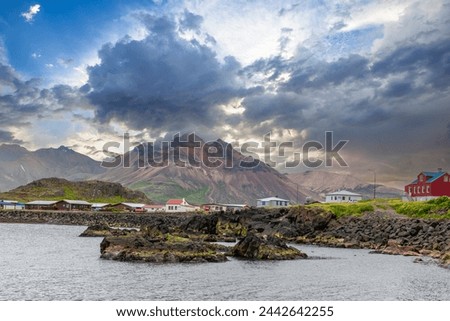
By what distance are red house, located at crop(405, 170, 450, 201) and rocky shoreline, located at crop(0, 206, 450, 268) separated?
2183 cm

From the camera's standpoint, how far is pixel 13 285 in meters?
43.2

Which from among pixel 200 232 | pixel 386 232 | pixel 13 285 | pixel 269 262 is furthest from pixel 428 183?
pixel 13 285

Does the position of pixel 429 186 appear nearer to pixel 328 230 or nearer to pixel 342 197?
pixel 328 230

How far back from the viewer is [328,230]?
103562 mm

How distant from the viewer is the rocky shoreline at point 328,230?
256ft

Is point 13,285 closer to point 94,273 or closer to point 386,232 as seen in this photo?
point 94,273

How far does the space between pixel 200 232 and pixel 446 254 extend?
56896 mm

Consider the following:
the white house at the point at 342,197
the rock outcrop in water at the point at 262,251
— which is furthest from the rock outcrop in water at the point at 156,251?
the white house at the point at 342,197

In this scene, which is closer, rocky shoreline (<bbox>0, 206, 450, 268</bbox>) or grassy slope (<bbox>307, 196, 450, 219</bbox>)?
rocky shoreline (<bbox>0, 206, 450, 268</bbox>)

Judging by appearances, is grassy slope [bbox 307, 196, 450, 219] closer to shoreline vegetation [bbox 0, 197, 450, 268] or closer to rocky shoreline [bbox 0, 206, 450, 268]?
shoreline vegetation [bbox 0, 197, 450, 268]

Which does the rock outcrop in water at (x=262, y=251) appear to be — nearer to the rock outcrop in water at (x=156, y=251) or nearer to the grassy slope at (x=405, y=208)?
the rock outcrop in water at (x=156, y=251)

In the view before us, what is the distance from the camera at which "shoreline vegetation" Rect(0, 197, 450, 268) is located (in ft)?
200

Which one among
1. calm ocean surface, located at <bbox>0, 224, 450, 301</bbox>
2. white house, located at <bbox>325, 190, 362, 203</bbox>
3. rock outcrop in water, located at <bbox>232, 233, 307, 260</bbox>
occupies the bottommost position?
calm ocean surface, located at <bbox>0, 224, 450, 301</bbox>

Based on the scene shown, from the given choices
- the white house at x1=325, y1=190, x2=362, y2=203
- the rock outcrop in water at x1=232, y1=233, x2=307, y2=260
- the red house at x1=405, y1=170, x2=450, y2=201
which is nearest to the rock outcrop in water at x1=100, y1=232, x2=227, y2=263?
the rock outcrop in water at x1=232, y1=233, x2=307, y2=260
